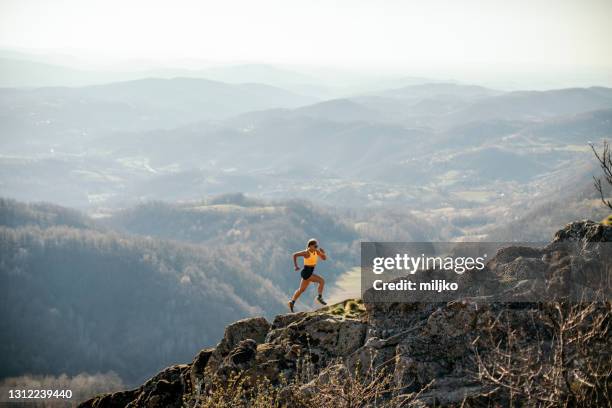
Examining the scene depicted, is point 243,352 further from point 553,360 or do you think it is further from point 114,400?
point 553,360

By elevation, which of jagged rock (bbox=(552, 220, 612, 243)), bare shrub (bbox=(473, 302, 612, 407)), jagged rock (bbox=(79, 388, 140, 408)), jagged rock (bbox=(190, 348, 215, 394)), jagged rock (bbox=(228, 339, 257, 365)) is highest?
jagged rock (bbox=(552, 220, 612, 243))

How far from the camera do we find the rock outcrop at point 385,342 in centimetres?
1805

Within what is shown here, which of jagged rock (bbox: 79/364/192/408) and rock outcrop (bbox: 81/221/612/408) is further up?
rock outcrop (bbox: 81/221/612/408)

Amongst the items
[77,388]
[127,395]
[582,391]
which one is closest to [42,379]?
[77,388]

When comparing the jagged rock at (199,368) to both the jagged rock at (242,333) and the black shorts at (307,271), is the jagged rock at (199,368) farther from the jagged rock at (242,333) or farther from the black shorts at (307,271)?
the black shorts at (307,271)

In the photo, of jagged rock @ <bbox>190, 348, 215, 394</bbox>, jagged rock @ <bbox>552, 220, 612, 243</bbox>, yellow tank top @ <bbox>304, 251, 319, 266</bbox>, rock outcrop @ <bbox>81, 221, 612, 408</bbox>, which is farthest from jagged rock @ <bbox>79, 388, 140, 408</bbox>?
jagged rock @ <bbox>552, 220, 612, 243</bbox>

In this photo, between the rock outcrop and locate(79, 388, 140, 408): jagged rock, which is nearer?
the rock outcrop

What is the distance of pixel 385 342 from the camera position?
19234mm

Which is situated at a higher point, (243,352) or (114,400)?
(243,352)

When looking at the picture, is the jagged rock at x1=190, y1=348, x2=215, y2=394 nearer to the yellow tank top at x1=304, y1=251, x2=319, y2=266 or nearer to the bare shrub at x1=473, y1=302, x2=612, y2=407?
the yellow tank top at x1=304, y1=251, x2=319, y2=266

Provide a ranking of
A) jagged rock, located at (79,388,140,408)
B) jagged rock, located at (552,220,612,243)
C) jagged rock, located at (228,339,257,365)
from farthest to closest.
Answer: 1. jagged rock, located at (79,388,140,408)
2. jagged rock, located at (228,339,257,365)
3. jagged rock, located at (552,220,612,243)

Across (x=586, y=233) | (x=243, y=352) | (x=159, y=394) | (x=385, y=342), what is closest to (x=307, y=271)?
(x=243, y=352)

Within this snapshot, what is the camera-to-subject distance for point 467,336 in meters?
18.5

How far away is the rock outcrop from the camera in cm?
1805
